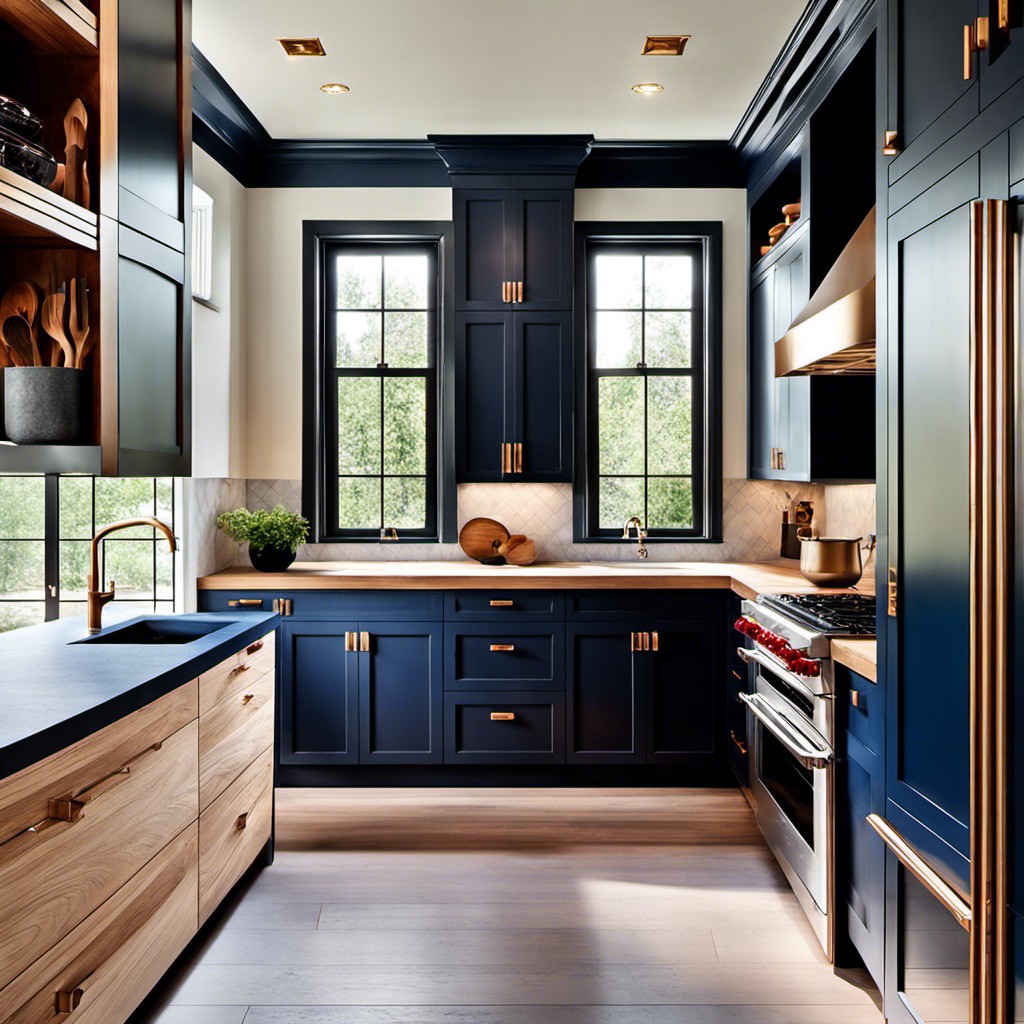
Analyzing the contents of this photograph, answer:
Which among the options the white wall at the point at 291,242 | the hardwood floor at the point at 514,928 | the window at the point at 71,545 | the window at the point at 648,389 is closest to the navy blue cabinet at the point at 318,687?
the hardwood floor at the point at 514,928

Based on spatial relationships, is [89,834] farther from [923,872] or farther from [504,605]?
[504,605]

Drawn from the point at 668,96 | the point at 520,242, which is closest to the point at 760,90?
the point at 668,96

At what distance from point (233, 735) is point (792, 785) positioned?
1.76 m

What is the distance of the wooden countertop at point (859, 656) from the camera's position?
2195mm

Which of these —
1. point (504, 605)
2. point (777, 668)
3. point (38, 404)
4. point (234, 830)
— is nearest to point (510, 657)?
point (504, 605)

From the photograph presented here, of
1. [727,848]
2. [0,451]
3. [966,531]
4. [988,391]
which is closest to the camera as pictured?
[988,391]

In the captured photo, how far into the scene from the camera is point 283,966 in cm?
254

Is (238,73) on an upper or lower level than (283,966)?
upper

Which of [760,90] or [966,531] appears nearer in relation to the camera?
[966,531]

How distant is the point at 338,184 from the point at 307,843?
309cm

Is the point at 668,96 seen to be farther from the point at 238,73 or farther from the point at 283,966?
the point at 283,966

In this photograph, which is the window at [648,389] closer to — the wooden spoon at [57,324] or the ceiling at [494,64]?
the ceiling at [494,64]

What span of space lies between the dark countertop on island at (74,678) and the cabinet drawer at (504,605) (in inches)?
46.9

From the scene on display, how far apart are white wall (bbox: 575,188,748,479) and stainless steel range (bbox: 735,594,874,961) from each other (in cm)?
143
